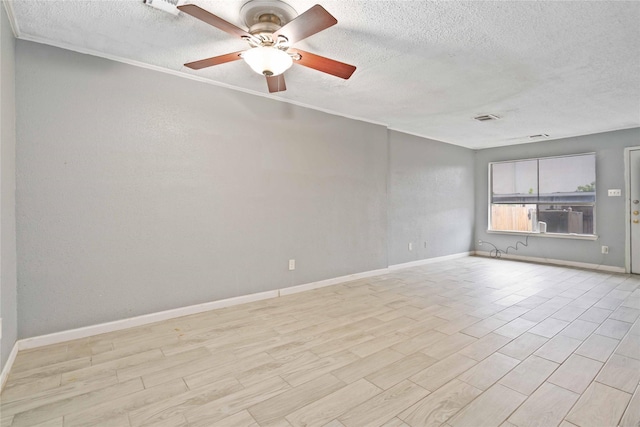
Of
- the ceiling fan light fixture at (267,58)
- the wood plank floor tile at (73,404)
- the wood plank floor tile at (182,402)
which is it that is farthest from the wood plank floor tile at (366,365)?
the ceiling fan light fixture at (267,58)

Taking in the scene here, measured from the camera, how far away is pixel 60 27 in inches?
88.9

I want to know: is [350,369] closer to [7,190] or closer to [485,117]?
[7,190]

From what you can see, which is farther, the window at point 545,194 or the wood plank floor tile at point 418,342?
the window at point 545,194

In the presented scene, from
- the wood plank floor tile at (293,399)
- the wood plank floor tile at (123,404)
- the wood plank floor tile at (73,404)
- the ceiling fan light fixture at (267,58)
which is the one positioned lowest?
the wood plank floor tile at (293,399)

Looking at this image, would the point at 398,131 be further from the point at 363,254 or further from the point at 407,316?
the point at 407,316

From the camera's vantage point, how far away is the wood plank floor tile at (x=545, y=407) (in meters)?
1.56

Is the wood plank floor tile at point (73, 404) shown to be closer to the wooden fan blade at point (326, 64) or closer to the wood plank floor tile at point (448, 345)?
the wood plank floor tile at point (448, 345)

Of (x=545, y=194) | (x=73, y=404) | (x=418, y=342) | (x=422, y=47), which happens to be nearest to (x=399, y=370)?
(x=418, y=342)

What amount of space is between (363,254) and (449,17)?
3.26 m

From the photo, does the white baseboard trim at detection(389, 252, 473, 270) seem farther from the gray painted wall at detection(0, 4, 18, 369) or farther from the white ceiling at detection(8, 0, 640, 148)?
the gray painted wall at detection(0, 4, 18, 369)

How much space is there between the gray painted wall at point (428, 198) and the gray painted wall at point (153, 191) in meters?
1.56

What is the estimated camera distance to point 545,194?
5965 millimetres

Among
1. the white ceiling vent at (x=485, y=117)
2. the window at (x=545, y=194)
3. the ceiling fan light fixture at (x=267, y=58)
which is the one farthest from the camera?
the window at (x=545, y=194)

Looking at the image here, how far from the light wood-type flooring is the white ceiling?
2.45 meters
